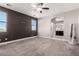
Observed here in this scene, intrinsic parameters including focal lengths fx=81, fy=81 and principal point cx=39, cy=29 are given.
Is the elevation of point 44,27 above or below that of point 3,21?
below

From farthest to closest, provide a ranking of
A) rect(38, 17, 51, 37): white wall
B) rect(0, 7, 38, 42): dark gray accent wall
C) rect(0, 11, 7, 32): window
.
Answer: rect(38, 17, 51, 37): white wall
rect(0, 7, 38, 42): dark gray accent wall
rect(0, 11, 7, 32): window

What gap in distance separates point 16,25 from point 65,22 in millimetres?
3765

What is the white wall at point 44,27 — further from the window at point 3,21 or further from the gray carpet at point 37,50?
the window at point 3,21

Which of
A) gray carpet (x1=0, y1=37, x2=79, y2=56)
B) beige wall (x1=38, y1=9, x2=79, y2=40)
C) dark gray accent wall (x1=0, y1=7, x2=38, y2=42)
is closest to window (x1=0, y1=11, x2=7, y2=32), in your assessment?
dark gray accent wall (x1=0, y1=7, x2=38, y2=42)

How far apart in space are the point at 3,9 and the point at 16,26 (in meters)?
1.48

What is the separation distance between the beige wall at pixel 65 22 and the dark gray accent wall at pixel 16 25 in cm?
196

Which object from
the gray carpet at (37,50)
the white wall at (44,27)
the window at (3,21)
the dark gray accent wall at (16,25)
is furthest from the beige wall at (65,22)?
the window at (3,21)

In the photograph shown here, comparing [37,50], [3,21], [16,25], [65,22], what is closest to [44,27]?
[65,22]

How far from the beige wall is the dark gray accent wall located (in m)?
1.96

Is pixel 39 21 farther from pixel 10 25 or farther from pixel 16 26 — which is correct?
pixel 10 25

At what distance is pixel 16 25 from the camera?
5.69 metres

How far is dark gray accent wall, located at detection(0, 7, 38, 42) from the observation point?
4996 mm

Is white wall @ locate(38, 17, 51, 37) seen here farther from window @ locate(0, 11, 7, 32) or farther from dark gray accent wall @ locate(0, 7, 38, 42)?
window @ locate(0, 11, 7, 32)

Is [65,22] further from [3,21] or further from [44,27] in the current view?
[3,21]
